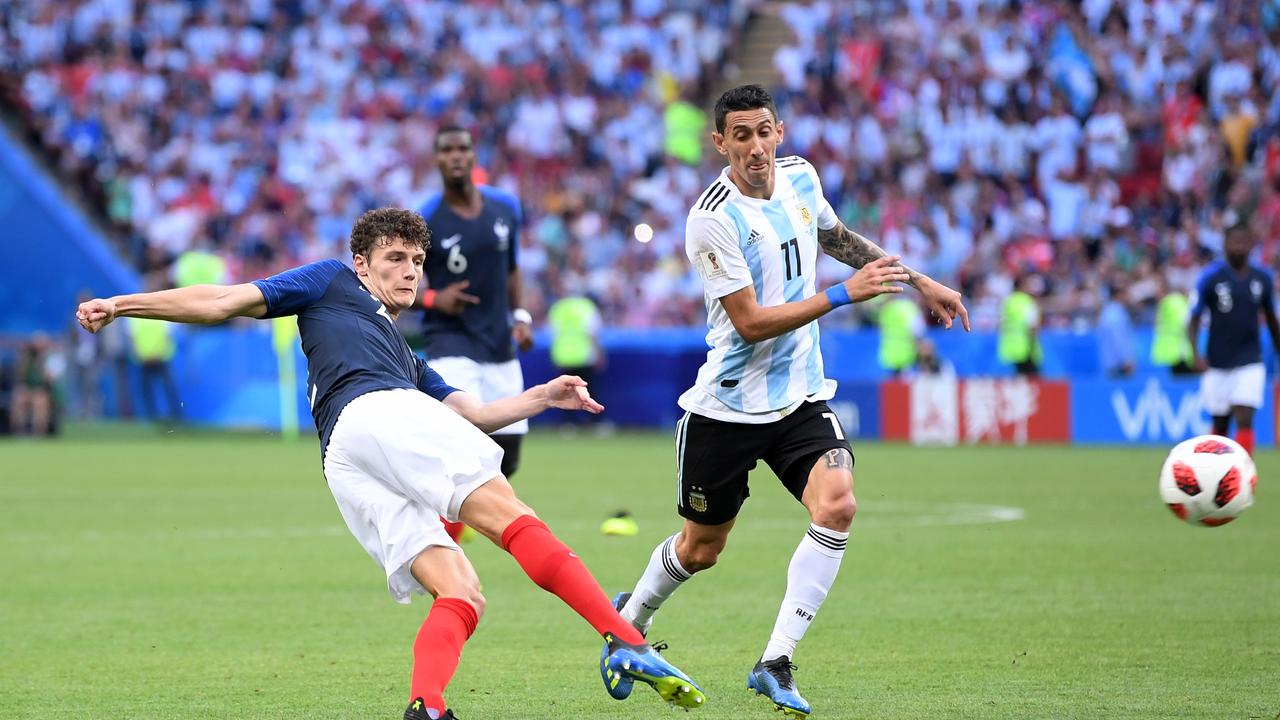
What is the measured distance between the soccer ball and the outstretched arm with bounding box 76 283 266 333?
455 cm

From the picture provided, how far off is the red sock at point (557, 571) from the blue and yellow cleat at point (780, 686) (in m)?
0.95

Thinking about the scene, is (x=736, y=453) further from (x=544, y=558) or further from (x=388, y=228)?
(x=388, y=228)

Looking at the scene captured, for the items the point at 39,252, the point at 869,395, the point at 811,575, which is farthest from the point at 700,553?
the point at 39,252

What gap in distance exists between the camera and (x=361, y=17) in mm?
34656

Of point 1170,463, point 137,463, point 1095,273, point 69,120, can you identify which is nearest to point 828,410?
point 1170,463

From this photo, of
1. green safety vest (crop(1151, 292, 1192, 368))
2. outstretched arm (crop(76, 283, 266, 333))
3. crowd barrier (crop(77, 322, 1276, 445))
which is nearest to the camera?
outstretched arm (crop(76, 283, 266, 333))

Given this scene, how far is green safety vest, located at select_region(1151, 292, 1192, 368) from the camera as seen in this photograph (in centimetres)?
2322

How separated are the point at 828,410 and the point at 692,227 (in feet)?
3.16

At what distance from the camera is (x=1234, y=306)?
1630 cm

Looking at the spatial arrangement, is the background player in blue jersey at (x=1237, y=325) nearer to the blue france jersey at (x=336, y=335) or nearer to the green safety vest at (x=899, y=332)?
the green safety vest at (x=899, y=332)

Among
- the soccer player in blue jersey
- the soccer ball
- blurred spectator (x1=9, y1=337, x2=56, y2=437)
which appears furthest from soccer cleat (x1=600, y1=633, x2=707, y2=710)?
blurred spectator (x1=9, y1=337, x2=56, y2=437)

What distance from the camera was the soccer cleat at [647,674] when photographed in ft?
18.2

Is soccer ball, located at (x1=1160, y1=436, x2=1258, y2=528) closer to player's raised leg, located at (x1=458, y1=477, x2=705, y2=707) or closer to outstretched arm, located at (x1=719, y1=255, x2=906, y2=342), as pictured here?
outstretched arm, located at (x1=719, y1=255, x2=906, y2=342)

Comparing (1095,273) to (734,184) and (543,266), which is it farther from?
(734,184)
